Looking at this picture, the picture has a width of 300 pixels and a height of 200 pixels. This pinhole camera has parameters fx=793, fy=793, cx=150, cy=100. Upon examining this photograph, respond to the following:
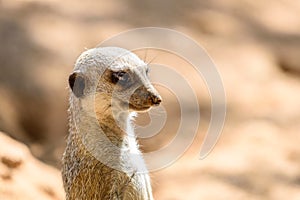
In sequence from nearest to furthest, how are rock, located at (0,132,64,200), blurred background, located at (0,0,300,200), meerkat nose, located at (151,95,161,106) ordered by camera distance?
meerkat nose, located at (151,95,161,106) → rock, located at (0,132,64,200) → blurred background, located at (0,0,300,200)

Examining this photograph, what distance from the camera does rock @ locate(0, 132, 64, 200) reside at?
9.13ft

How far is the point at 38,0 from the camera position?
364 cm

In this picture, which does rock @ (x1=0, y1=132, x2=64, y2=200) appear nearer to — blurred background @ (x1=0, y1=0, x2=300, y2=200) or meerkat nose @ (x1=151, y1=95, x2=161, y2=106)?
blurred background @ (x1=0, y1=0, x2=300, y2=200)

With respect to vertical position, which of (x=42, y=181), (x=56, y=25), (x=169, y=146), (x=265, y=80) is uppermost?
(x=56, y=25)

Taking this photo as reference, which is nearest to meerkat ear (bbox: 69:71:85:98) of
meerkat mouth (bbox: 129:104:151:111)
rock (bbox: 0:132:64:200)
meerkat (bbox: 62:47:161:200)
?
meerkat (bbox: 62:47:161:200)

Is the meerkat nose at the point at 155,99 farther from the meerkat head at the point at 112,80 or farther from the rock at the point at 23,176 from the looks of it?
the rock at the point at 23,176

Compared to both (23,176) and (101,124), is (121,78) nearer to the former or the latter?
(101,124)

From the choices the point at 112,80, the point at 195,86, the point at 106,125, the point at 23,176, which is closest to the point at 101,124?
the point at 106,125

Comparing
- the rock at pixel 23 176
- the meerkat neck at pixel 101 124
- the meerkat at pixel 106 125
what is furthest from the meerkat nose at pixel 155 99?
the rock at pixel 23 176

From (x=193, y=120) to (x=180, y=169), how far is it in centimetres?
27

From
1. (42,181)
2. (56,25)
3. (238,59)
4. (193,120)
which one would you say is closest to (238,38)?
(238,59)

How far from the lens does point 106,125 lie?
2.00m

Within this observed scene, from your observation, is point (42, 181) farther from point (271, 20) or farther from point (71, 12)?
point (271, 20)

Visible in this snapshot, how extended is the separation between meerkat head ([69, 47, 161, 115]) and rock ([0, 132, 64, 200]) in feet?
3.03
